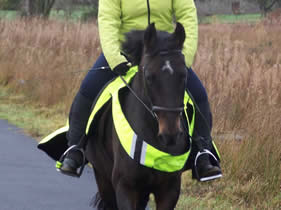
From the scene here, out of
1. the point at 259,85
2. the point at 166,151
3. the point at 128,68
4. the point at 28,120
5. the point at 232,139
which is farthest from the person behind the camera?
the point at 28,120

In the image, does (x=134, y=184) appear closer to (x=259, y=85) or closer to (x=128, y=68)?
(x=128, y=68)

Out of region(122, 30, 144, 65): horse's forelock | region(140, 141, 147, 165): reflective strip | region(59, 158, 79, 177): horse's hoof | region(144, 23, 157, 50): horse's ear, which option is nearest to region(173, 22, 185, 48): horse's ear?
region(144, 23, 157, 50): horse's ear

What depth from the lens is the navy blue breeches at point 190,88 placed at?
5215mm

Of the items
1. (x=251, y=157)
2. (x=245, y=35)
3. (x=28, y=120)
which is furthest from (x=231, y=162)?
(x=245, y=35)

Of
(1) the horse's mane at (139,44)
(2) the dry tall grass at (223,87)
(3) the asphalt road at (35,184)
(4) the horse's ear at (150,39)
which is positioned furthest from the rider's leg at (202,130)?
(3) the asphalt road at (35,184)

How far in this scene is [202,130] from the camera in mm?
5211

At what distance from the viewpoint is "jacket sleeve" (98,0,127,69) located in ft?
16.8

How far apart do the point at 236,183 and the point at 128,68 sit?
2.24 meters

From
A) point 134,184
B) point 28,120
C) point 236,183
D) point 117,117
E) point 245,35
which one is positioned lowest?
point 245,35

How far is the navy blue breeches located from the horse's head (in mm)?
747

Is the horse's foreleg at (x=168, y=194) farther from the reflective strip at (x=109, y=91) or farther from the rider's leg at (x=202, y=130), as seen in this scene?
the reflective strip at (x=109, y=91)

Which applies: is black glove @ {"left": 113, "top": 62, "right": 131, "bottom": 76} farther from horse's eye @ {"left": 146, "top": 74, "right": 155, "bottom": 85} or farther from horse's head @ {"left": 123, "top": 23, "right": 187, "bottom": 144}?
horse's eye @ {"left": 146, "top": 74, "right": 155, "bottom": 85}

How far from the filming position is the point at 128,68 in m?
5.05

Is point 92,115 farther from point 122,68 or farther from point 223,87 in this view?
point 223,87
